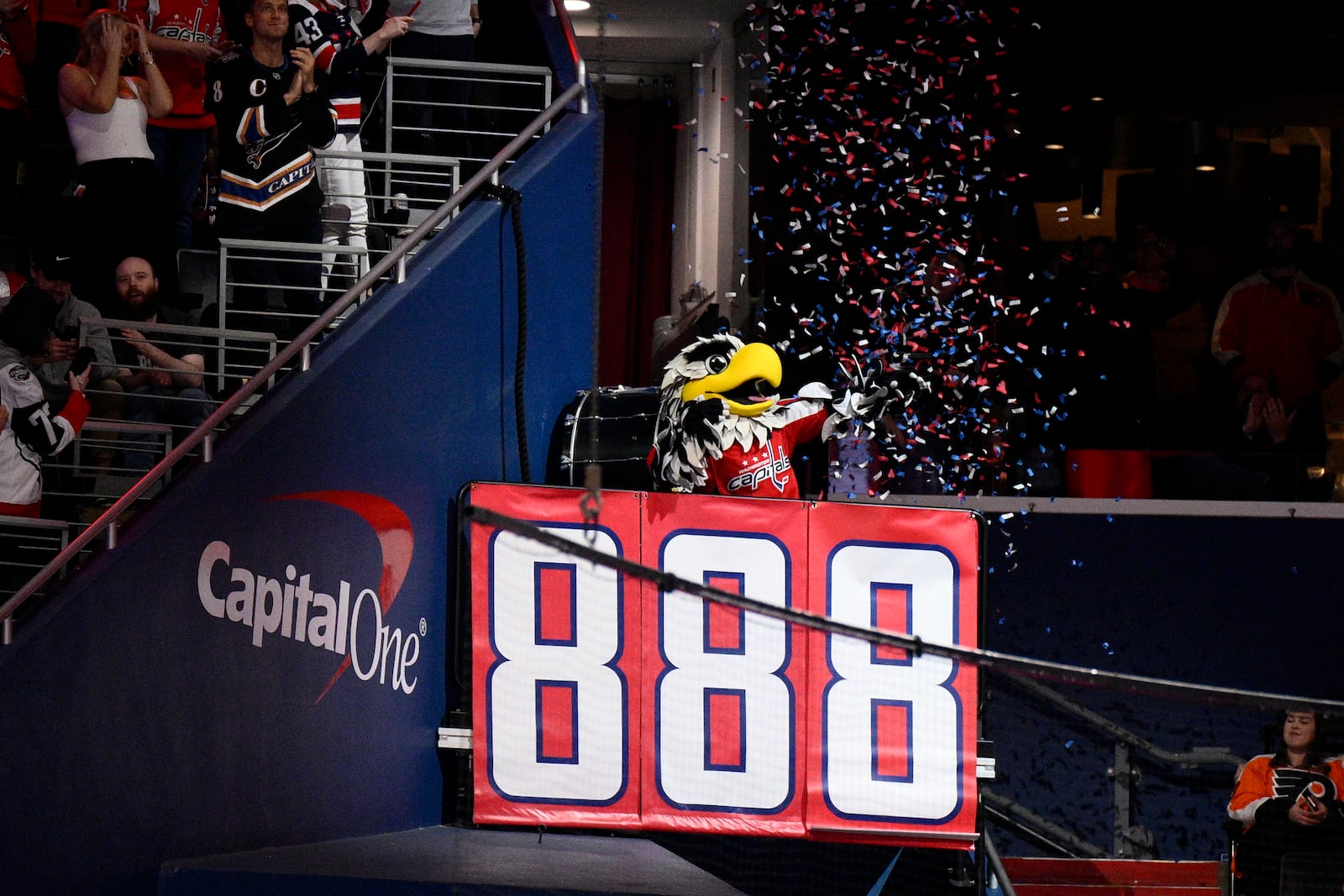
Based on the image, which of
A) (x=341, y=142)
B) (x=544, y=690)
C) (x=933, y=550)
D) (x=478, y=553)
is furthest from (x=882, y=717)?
(x=341, y=142)

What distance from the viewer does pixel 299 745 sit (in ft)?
14.7

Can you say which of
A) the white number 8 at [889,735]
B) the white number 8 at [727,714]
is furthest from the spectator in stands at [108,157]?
the white number 8 at [889,735]

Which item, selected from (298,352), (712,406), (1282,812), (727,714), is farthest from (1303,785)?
(298,352)

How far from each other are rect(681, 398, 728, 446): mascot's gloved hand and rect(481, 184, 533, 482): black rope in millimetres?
577

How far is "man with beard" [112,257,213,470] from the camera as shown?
4871 mm

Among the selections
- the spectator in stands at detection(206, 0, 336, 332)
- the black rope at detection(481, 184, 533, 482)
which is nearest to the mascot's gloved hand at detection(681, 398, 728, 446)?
the black rope at detection(481, 184, 533, 482)

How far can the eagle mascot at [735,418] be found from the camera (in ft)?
16.5

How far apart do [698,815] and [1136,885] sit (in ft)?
8.88

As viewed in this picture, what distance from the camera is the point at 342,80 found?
18.5 ft

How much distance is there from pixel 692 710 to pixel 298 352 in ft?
5.09

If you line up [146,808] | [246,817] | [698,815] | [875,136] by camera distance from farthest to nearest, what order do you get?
1. [875,136]
2. [698,815]
3. [246,817]
4. [146,808]

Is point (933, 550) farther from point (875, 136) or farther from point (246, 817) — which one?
point (875, 136)

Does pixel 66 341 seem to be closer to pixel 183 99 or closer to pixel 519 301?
pixel 183 99

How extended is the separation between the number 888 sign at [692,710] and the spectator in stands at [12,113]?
2.37 metres
